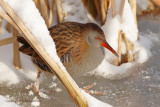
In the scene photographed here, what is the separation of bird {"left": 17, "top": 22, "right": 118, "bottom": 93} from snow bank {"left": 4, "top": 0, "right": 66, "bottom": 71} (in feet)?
3.44

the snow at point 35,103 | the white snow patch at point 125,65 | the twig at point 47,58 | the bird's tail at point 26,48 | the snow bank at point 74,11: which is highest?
the twig at point 47,58

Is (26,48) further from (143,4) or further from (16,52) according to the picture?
(143,4)

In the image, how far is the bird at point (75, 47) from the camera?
2795mm

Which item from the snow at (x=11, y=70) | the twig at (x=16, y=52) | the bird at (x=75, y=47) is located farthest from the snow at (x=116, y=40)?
the twig at (x=16, y=52)

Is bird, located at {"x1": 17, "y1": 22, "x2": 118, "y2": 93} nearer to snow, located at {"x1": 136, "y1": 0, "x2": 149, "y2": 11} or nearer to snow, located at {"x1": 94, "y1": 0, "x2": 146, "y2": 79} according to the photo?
snow, located at {"x1": 94, "y1": 0, "x2": 146, "y2": 79}

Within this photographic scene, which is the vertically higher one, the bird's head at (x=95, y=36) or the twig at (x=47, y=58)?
the twig at (x=47, y=58)

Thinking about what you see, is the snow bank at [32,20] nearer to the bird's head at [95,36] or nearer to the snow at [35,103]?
the snow at [35,103]

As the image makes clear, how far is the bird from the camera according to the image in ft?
9.17

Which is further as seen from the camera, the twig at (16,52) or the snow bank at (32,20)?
the twig at (16,52)

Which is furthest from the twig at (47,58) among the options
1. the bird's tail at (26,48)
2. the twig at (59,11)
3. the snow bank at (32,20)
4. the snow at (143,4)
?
the snow at (143,4)

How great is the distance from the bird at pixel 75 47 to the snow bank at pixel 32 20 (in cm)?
105

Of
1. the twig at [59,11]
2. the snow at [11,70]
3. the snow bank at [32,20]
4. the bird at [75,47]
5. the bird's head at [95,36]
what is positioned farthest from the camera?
the twig at [59,11]

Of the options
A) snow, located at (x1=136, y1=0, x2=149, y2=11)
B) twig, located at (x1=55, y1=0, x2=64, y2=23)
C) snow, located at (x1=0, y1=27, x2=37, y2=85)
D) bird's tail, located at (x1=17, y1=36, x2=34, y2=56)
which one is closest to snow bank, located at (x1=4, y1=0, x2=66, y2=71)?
bird's tail, located at (x1=17, y1=36, x2=34, y2=56)

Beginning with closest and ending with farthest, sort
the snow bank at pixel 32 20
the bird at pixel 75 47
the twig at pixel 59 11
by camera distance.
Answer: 1. the snow bank at pixel 32 20
2. the bird at pixel 75 47
3. the twig at pixel 59 11
